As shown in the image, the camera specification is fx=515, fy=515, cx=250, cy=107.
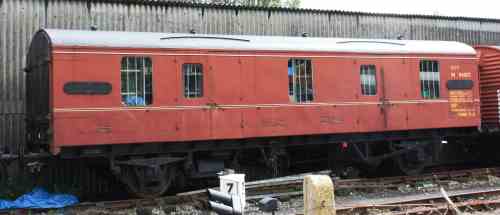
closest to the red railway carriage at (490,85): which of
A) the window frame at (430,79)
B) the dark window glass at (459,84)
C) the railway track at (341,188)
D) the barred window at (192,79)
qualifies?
the dark window glass at (459,84)

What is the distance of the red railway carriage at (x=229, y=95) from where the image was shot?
10.2 meters

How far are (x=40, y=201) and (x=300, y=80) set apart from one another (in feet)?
20.9

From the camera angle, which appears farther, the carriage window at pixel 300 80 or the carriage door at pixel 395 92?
the carriage door at pixel 395 92

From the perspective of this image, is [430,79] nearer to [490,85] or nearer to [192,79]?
[490,85]

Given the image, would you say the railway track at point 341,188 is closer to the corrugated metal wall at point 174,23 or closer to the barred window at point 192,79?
the barred window at point 192,79

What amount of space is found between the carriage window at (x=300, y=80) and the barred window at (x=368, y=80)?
4.97 ft

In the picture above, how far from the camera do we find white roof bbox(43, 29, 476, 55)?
10.4 meters

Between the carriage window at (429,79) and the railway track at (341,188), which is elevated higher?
the carriage window at (429,79)

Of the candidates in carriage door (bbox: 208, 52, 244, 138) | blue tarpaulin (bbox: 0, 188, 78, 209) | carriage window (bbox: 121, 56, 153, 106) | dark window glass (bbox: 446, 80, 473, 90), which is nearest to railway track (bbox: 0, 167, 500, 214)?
blue tarpaulin (bbox: 0, 188, 78, 209)

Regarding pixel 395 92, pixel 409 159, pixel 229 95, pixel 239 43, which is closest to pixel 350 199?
pixel 409 159

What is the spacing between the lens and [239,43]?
1175 centimetres

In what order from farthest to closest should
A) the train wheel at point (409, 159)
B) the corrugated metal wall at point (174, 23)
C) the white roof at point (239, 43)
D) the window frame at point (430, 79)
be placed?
the window frame at point (430, 79) → the train wheel at point (409, 159) → the corrugated metal wall at point (174, 23) → the white roof at point (239, 43)

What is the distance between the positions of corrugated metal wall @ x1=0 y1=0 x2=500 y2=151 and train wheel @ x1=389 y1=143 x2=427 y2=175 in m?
5.28

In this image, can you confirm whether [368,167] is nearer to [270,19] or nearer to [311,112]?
[311,112]
